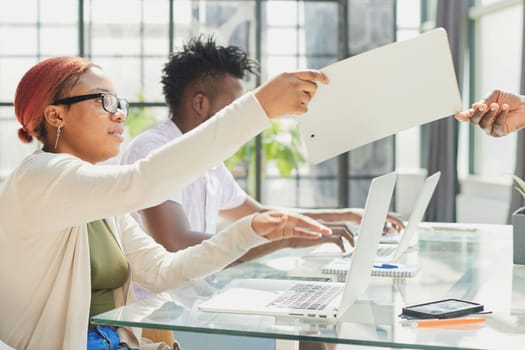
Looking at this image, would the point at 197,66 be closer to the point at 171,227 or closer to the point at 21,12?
the point at 171,227

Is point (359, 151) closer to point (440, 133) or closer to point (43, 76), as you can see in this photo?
point (440, 133)

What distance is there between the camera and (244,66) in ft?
9.64

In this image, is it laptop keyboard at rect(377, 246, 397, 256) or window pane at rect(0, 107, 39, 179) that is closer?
laptop keyboard at rect(377, 246, 397, 256)

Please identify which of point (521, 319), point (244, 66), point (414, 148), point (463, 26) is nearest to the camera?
point (521, 319)

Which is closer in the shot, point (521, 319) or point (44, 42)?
point (521, 319)

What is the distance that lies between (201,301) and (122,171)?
0.34 m

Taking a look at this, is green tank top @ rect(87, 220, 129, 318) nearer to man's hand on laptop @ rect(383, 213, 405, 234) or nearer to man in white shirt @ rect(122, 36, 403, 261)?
man in white shirt @ rect(122, 36, 403, 261)

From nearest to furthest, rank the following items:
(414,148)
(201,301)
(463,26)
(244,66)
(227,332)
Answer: (227,332), (201,301), (244,66), (463,26), (414,148)

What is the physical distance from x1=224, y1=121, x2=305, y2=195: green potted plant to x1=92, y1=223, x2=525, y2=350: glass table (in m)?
4.06

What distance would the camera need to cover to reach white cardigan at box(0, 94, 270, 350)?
1525mm

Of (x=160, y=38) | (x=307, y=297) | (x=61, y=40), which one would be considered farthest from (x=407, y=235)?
(x=61, y=40)

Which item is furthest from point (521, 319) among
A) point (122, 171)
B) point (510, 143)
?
point (510, 143)

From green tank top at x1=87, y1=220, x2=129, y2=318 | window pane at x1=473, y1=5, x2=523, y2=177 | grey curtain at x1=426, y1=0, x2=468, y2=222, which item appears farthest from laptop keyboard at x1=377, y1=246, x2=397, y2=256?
grey curtain at x1=426, y1=0, x2=468, y2=222

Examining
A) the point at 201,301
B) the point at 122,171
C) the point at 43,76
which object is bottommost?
the point at 201,301
